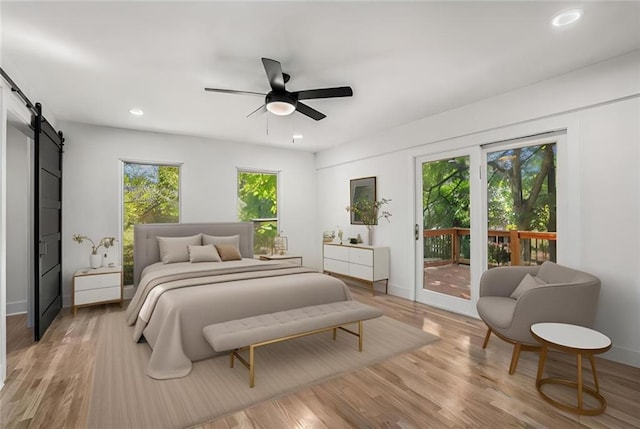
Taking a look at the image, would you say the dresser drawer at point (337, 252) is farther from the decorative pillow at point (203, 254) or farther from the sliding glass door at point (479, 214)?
the decorative pillow at point (203, 254)

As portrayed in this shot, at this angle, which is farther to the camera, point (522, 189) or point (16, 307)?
point (16, 307)

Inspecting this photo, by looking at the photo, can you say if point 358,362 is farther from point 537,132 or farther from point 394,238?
point 537,132

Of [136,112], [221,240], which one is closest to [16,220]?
[136,112]

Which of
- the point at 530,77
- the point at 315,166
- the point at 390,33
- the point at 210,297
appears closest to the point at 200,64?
the point at 390,33

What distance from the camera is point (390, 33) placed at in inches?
96.0

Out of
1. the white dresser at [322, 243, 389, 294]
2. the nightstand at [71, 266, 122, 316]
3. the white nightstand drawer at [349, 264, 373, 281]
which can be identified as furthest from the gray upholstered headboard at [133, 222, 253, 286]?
the white nightstand drawer at [349, 264, 373, 281]

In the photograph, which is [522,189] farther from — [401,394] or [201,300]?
[201,300]

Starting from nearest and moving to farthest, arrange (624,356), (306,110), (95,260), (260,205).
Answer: (624,356), (306,110), (95,260), (260,205)

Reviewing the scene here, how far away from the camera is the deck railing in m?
3.48

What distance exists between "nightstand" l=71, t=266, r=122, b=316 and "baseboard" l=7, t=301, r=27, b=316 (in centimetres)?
67

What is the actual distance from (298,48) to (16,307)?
477 centimetres

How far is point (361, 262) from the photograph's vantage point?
5.23 metres

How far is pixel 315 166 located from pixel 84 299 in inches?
179

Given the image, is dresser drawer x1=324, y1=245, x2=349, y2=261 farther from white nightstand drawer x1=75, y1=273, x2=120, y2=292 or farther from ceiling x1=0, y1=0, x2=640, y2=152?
white nightstand drawer x1=75, y1=273, x2=120, y2=292
